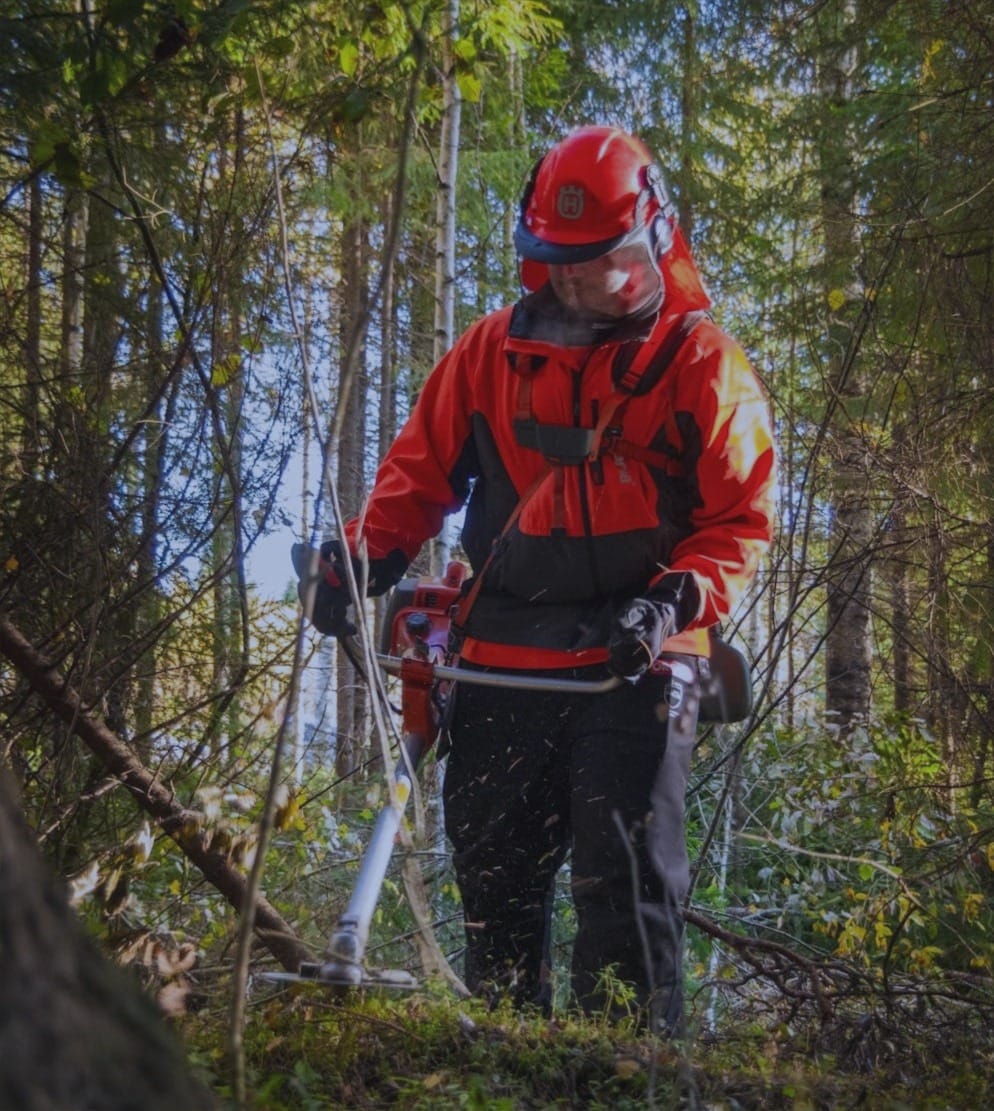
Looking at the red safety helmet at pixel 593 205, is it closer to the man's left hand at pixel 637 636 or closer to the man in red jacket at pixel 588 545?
the man in red jacket at pixel 588 545

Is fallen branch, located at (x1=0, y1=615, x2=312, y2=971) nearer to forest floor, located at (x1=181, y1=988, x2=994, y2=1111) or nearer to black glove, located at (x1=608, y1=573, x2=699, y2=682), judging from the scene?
forest floor, located at (x1=181, y1=988, x2=994, y2=1111)

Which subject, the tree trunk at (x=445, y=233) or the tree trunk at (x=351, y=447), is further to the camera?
the tree trunk at (x=351, y=447)

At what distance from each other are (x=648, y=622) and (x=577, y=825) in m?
0.73

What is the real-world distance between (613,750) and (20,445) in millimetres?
2831

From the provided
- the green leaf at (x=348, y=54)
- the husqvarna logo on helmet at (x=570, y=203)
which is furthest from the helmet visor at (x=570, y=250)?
the green leaf at (x=348, y=54)

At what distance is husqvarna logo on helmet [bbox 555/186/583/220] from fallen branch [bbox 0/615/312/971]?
221 cm

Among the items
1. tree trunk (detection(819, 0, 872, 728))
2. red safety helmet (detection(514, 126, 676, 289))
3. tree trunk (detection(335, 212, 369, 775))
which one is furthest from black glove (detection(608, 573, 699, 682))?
tree trunk (detection(335, 212, 369, 775))

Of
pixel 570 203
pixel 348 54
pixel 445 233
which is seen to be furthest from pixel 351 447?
pixel 570 203

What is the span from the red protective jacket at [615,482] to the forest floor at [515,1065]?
4.19 feet

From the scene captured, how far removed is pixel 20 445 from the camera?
4.82m

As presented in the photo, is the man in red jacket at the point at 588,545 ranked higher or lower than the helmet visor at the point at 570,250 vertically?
lower

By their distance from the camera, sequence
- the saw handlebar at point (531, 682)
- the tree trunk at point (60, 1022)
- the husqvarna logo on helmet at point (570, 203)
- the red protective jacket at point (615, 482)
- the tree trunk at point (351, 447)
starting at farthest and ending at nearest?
the tree trunk at point (351, 447) → the husqvarna logo on helmet at point (570, 203) → the red protective jacket at point (615, 482) → the saw handlebar at point (531, 682) → the tree trunk at point (60, 1022)

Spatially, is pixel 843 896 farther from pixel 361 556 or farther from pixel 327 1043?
pixel 361 556

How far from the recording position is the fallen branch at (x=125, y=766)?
3.78 meters
